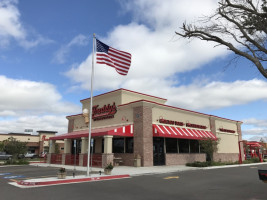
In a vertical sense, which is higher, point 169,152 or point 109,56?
point 109,56

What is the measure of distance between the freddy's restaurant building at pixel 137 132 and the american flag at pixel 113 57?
24.6 ft

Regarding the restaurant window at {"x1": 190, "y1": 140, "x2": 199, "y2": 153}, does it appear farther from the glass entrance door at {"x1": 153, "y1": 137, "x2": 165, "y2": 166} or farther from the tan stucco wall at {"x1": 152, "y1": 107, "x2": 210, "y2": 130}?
the glass entrance door at {"x1": 153, "y1": 137, "x2": 165, "y2": 166}

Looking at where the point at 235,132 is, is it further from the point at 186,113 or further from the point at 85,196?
the point at 85,196

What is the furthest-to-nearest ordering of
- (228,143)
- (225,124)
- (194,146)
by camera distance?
(225,124), (228,143), (194,146)

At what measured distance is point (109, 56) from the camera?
55.6 feet

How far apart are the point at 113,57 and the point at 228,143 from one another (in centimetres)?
2643

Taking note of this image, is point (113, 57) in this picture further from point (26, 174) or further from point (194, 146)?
point (194, 146)

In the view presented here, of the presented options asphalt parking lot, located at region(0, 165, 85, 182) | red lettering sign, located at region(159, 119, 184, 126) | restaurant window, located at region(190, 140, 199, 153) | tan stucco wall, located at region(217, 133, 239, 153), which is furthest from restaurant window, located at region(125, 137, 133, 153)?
tan stucco wall, located at region(217, 133, 239, 153)

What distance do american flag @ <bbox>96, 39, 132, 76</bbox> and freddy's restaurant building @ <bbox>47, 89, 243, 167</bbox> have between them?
7512mm

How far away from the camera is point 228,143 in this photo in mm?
36031

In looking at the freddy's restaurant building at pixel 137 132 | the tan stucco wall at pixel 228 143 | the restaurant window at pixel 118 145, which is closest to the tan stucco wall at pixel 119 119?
the freddy's restaurant building at pixel 137 132

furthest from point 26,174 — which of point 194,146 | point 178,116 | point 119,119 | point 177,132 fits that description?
point 194,146

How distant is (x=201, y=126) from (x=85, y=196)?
956 inches

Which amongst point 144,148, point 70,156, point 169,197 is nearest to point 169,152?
point 144,148
